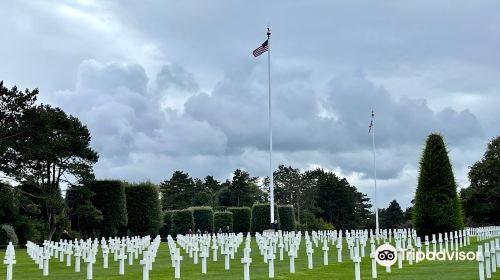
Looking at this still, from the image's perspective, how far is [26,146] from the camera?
4441 centimetres

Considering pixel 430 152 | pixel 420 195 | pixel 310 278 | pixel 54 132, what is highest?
pixel 54 132

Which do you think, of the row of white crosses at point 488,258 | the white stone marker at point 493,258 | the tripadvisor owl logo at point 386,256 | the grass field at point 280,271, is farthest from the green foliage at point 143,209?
the white stone marker at point 493,258

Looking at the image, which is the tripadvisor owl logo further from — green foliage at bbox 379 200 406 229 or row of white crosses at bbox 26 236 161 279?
green foliage at bbox 379 200 406 229

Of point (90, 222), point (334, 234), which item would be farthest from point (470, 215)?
point (90, 222)

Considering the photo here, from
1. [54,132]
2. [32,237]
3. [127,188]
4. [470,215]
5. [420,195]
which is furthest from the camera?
[470,215]

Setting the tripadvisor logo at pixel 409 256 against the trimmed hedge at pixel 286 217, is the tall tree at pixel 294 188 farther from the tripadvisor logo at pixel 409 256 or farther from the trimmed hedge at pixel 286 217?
the tripadvisor logo at pixel 409 256

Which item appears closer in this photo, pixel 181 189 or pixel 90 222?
pixel 90 222

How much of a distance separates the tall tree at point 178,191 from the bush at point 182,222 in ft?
148

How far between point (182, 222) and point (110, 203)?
12.9 m

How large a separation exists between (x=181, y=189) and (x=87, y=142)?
2623 inches

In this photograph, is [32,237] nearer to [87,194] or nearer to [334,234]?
[87,194]

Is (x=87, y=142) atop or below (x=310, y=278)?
atop

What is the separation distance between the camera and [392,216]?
133000 mm

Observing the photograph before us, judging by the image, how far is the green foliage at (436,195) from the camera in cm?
3503
